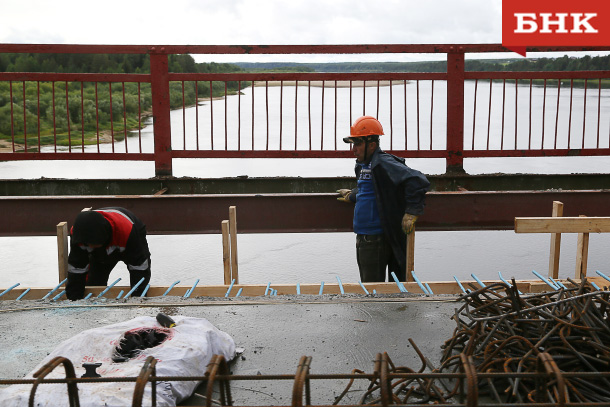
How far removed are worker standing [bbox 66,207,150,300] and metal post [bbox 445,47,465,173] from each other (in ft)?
11.8

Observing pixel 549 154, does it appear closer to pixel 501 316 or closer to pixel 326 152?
pixel 326 152

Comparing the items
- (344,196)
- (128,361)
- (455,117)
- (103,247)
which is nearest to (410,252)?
(344,196)

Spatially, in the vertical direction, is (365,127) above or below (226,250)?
above

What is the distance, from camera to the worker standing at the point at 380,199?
624 centimetres

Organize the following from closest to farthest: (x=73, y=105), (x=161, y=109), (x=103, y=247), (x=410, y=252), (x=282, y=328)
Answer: (x=282, y=328)
(x=103, y=247)
(x=410, y=252)
(x=161, y=109)
(x=73, y=105)

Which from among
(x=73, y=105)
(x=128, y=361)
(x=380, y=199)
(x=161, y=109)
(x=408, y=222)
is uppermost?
(x=73, y=105)

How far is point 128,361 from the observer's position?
136 inches

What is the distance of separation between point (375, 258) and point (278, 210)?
1.09m

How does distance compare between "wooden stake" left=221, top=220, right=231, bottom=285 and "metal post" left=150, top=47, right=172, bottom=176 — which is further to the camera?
"metal post" left=150, top=47, right=172, bottom=176

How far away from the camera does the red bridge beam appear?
6508 millimetres

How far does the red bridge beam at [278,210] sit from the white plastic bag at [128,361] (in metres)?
2.74

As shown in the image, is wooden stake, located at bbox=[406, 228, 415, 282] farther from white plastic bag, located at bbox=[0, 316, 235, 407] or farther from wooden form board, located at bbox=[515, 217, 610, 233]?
white plastic bag, located at bbox=[0, 316, 235, 407]

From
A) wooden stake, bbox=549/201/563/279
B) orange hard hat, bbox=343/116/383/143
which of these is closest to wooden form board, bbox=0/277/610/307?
wooden stake, bbox=549/201/563/279

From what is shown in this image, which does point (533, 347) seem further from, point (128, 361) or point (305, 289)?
point (305, 289)
